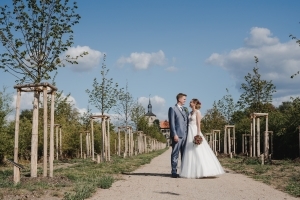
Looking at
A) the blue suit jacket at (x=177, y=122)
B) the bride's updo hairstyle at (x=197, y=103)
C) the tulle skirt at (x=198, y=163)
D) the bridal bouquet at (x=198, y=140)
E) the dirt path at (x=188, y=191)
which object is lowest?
the dirt path at (x=188, y=191)

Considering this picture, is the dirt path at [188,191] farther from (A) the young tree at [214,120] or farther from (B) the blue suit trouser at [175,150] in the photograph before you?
(A) the young tree at [214,120]

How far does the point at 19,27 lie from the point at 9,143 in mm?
7160

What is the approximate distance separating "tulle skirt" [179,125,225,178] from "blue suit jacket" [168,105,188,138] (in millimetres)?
461

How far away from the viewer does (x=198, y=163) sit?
419 inches

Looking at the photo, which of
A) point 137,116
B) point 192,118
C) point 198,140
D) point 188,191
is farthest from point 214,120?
point 188,191

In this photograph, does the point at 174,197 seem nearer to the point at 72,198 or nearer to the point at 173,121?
the point at 72,198

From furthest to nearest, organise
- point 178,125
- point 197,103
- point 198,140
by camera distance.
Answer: point 197,103 < point 178,125 < point 198,140

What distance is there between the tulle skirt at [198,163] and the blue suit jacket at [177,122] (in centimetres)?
46

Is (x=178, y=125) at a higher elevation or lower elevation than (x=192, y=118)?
lower

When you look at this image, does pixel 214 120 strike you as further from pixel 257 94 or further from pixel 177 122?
pixel 177 122

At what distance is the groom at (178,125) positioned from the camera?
1113cm

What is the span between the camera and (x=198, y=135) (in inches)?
429

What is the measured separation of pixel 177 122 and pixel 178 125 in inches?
3.6

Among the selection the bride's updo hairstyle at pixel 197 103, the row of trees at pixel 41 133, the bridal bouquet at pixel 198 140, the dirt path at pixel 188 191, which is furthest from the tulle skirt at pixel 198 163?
the row of trees at pixel 41 133
